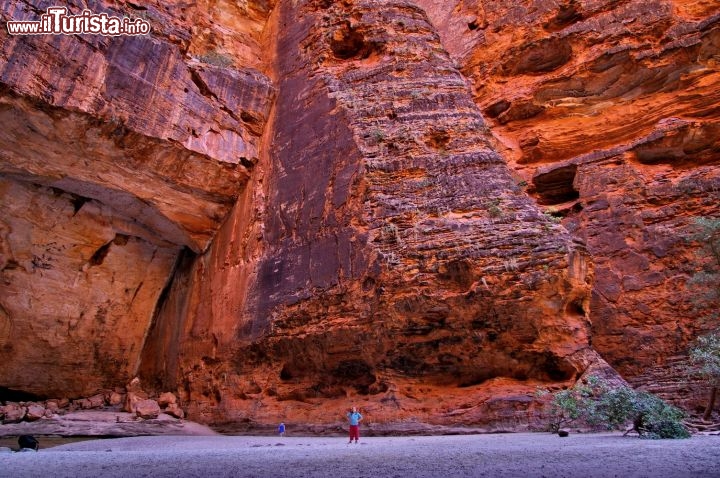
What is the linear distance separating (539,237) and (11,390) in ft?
46.6

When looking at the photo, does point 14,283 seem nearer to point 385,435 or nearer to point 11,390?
point 11,390

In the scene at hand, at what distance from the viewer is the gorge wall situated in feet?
30.2

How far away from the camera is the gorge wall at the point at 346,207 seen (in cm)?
922

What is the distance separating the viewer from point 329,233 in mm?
10711

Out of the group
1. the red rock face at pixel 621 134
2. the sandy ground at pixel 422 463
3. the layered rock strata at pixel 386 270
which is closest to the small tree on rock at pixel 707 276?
the red rock face at pixel 621 134

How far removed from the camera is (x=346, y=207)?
10703 mm

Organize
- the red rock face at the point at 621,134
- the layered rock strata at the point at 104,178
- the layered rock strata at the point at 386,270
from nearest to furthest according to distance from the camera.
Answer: the layered rock strata at the point at 386,270, the layered rock strata at the point at 104,178, the red rock face at the point at 621,134

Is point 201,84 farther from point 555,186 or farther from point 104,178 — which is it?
point 555,186

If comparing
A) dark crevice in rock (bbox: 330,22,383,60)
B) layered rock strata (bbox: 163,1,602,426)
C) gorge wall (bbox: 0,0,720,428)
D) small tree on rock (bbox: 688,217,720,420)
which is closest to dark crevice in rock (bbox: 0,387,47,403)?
gorge wall (bbox: 0,0,720,428)

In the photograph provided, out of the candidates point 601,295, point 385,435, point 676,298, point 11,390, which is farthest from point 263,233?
point 676,298

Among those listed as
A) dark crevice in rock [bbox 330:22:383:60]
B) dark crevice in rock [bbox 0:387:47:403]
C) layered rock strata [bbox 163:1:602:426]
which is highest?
dark crevice in rock [bbox 330:22:383:60]

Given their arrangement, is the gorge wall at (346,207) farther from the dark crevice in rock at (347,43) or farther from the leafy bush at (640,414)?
the leafy bush at (640,414)

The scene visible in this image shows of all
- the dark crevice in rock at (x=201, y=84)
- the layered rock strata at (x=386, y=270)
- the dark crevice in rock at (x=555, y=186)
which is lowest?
the layered rock strata at (x=386, y=270)

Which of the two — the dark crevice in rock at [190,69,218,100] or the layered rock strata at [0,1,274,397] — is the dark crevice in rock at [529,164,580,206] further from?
the dark crevice in rock at [190,69,218,100]
